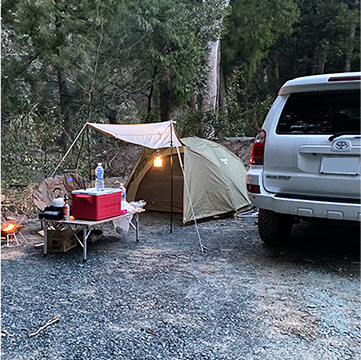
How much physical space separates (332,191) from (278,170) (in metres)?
0.54

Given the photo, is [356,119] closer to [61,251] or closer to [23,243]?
[61,251]

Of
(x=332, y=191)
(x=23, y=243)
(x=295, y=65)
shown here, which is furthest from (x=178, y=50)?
(x=295, y=65)

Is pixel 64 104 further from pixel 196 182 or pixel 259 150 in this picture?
pixel 259 150

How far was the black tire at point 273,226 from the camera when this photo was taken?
427 centimetres

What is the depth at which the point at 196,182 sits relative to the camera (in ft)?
20.6

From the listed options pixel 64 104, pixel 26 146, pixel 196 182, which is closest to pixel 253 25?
pixel 64 104

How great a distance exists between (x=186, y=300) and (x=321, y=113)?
221 cm

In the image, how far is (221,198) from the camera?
6559 mm

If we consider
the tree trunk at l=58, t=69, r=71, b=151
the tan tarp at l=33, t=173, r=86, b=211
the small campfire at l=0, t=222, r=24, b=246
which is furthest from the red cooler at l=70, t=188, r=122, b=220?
the tree trunk at l=58, t=69, r=71, b=151

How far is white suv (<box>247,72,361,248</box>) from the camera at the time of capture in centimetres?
344

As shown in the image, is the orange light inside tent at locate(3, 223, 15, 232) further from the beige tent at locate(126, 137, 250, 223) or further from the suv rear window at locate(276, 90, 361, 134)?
the suv rear window at locate(276, 90, 361, 134)

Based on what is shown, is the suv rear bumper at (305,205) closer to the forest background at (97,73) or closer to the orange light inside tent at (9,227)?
the orange light inside tent at (9,227)

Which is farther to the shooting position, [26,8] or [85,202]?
[26,8]

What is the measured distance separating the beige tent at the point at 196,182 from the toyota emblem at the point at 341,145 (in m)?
2.79
